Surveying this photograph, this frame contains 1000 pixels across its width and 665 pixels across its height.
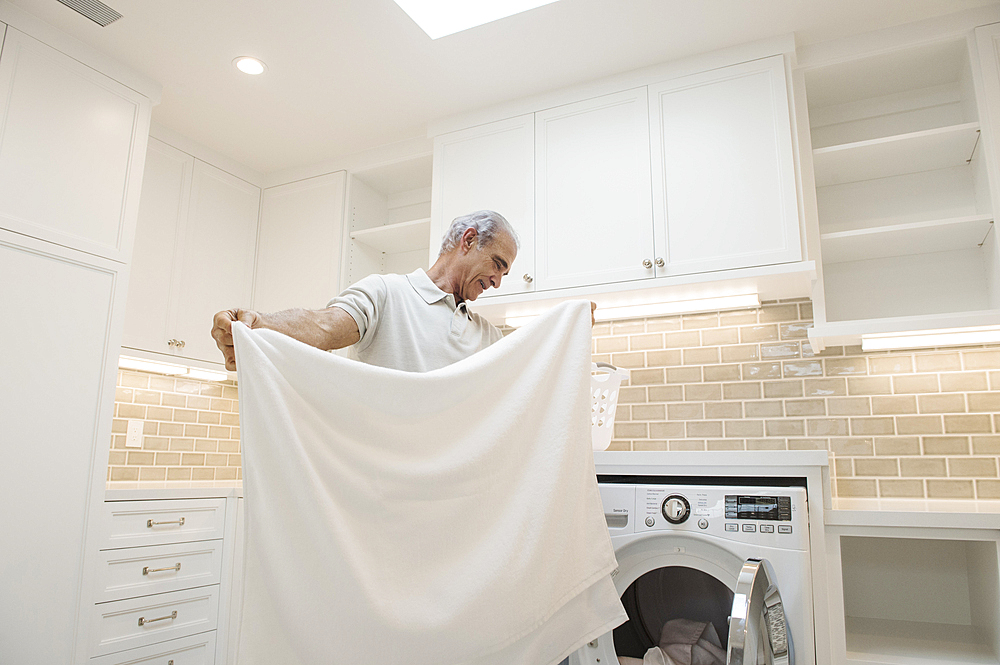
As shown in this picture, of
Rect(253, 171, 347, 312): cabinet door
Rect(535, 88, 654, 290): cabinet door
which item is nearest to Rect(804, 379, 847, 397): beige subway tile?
Rect(535, 88, 654, 290): cabinet door

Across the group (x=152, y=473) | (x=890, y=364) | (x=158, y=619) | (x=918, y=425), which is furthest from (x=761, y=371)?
(x=152, y=473)

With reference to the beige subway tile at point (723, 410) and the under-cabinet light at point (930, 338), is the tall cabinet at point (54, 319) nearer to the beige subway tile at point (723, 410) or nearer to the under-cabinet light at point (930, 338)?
the beige subway tile at point (723, 410)

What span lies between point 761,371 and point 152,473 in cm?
267

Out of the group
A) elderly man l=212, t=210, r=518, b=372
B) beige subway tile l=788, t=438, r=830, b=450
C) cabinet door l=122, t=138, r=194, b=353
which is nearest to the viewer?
elderly man l=212, t=210, r=518, b=372

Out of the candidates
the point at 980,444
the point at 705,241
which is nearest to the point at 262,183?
the point at 705,241

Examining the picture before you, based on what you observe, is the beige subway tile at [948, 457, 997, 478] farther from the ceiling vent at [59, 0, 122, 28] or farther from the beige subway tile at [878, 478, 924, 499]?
the ceiling vent at [59, 0, 122, 28]

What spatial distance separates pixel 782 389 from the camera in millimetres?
2465

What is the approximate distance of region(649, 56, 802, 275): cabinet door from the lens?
2.23 metres

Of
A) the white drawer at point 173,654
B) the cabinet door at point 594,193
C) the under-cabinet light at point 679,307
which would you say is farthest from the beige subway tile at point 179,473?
the cabinet door at point 594,193

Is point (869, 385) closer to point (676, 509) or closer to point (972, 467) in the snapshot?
point (972, 467)

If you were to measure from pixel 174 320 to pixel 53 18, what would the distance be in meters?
1.20

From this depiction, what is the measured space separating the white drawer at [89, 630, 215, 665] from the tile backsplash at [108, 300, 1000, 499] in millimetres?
809

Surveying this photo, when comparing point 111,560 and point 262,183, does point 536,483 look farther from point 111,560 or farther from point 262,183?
point 262,183

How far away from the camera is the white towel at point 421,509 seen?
0.94 meters
